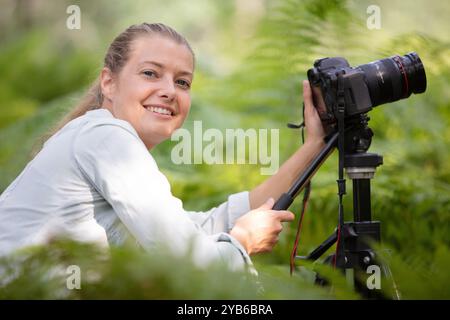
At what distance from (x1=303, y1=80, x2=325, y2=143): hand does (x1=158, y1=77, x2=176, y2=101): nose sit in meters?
0.48

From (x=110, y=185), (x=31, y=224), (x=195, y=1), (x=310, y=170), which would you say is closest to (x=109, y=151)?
(x=110, y=185)

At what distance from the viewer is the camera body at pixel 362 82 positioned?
2137 millimetres

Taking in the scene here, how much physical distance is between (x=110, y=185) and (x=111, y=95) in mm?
563

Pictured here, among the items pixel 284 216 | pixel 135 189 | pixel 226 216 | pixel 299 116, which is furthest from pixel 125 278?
pixel 299 116

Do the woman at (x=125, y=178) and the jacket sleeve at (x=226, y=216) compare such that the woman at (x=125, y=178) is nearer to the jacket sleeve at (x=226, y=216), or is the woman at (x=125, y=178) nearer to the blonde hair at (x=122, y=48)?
the blonde hair at (x=122, y=48)

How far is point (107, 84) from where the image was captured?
2.20m

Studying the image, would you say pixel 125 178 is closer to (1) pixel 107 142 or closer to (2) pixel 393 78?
(1) pixel 107 142

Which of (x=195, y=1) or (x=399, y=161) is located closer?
(x=399, y=161)

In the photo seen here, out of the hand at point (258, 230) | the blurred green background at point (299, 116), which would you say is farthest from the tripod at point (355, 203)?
the blurred green background at point (299, 116)

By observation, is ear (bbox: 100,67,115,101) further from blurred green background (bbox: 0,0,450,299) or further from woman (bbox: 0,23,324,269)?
blurred green background (bbox: 0,0,450,299)

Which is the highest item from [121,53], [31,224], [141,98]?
[121,53]

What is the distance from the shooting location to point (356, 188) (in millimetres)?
2137

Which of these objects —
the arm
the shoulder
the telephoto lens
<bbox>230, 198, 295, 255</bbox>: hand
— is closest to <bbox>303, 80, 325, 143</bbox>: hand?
the arm
